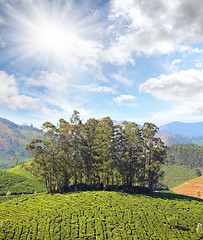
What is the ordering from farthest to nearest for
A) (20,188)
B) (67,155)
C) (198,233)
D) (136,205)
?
(20,188) < (67,155) < (136,205) < (198,233)

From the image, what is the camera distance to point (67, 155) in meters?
41.7

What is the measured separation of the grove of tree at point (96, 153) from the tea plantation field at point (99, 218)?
760 cm

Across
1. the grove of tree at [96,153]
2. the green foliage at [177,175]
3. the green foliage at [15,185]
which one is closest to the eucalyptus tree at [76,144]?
the grove of tree at [96,153]

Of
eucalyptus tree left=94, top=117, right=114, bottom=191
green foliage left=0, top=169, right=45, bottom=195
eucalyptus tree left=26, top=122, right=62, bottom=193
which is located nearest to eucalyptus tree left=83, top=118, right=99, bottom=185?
eucalyptus tree left=94, top=117, right=114, bottom=191

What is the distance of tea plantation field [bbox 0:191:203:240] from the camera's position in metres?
22.9

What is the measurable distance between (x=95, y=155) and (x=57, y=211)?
18.8 m

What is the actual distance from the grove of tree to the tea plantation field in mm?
7599

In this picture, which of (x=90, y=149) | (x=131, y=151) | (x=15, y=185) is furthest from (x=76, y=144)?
(x=15, y=185)

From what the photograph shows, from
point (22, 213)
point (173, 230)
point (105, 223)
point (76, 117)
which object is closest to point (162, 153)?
point (173, 230)

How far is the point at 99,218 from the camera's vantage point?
2641 centimetres

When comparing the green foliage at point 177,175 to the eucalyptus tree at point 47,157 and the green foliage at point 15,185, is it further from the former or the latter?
the eucalyptus tree at point 47,157

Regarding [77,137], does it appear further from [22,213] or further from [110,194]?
[22,213]

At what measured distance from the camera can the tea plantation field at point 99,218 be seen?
75.2ft

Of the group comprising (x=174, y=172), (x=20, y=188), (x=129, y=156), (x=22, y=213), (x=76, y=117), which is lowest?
(x=174, y=172)
